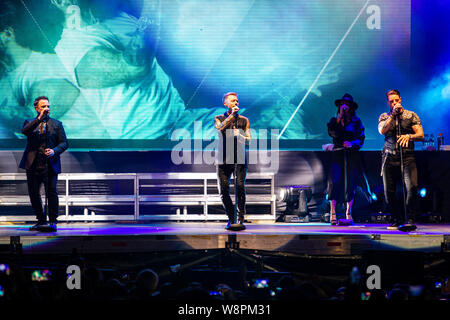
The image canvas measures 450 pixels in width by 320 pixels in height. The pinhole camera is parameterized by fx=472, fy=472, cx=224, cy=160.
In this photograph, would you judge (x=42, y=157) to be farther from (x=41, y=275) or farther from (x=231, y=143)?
(x=231, y=143)

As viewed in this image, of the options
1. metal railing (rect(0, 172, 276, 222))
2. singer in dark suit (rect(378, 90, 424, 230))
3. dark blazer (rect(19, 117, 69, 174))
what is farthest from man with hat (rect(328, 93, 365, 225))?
dark blazer (rect(19, 117, 69, 174))

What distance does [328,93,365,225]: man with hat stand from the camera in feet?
23.1

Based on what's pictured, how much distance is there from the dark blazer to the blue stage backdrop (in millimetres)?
2031

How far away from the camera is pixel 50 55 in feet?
28.0

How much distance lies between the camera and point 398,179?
630cm

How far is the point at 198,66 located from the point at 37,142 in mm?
3353

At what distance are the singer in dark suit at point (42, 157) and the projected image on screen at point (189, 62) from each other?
207cm

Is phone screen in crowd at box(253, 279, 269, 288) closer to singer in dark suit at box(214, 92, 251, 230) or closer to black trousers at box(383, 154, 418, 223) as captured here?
singer in dark suit at box(214, 92, 251, 230)

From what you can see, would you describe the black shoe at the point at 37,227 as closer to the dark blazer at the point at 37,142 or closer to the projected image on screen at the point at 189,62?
the dark blazer at the point at 37,142

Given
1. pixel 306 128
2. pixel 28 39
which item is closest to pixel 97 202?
pixel 28 39

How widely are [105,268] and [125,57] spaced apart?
4299 millimetres

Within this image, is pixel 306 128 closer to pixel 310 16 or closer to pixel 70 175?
pixel 310 16

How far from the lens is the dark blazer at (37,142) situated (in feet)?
20.6

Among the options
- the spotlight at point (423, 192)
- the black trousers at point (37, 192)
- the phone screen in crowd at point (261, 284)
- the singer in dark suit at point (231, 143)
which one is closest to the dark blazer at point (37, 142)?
the black trousers at point (37, 192)
